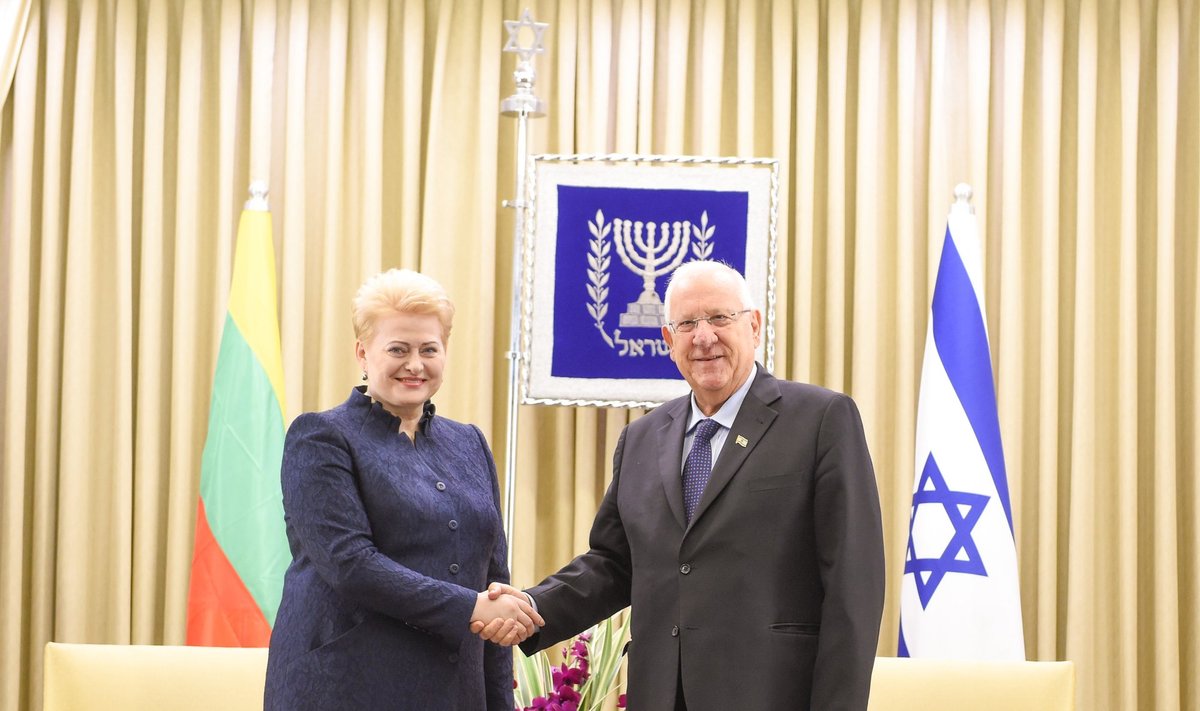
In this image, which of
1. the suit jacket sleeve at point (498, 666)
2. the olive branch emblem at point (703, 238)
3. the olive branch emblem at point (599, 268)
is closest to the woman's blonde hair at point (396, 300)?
the suit jacket sleeve at point (498, 666)

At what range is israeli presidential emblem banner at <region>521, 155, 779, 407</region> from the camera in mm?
4309

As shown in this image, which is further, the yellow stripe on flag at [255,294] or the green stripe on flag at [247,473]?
the yellow stripe on flag at [255,294]

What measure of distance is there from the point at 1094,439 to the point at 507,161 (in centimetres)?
238

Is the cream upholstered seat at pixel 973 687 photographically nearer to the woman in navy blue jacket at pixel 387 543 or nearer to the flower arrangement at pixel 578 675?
the flower arrangement at pixel 578 675

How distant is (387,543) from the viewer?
2.52 m

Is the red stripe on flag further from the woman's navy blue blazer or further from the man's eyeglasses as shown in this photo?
the man's eyeglasses

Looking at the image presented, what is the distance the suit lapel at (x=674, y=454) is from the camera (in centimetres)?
250

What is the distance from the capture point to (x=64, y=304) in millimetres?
4570

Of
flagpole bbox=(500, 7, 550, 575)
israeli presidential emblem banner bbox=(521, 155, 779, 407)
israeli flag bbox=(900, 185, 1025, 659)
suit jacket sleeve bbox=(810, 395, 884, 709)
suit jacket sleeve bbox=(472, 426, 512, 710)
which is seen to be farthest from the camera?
israeli presidential emblem banner bbox=(521, 155, 779, 407)

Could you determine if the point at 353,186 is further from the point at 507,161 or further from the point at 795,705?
the point at 795,705

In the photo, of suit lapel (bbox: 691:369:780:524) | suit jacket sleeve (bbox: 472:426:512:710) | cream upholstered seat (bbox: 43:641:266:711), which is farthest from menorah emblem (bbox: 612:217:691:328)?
cream upholstered seat (bbox: 43:641:266:711)

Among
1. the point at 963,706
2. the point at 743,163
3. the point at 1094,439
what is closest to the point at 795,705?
the point at 963,706

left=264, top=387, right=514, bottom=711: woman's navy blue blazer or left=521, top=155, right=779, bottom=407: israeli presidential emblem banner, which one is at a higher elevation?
left=521, top=155, right=779, bottom=407: israeli presidential emblem banner

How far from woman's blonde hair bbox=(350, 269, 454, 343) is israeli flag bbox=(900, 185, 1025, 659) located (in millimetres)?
2103
